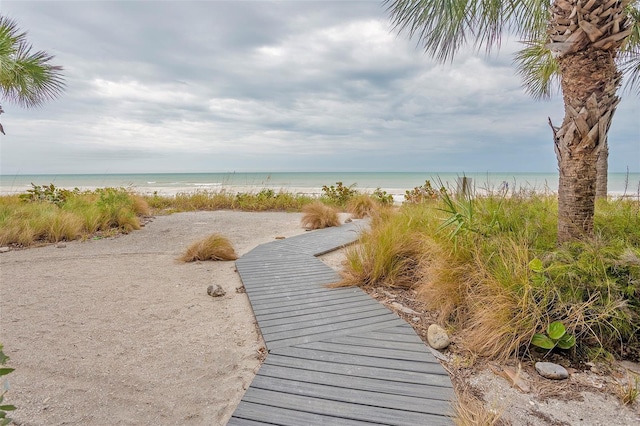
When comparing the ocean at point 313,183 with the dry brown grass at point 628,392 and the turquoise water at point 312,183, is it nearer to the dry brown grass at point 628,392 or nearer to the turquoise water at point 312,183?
the turquoise water at point 312,183

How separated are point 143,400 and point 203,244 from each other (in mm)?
3346

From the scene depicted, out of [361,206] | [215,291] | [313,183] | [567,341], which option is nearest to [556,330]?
[567,341]

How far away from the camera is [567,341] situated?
222 centimetres

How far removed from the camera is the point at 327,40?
28.8 ft

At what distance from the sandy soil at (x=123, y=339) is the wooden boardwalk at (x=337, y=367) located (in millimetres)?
199

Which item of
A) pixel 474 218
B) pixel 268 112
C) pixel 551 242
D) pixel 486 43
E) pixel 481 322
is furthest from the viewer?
pixel 268 112

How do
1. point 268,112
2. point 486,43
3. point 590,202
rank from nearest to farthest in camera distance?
point 590,202 < point 486,43 < point 268,112

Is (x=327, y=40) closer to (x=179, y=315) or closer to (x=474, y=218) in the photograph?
(x=474, y=218)

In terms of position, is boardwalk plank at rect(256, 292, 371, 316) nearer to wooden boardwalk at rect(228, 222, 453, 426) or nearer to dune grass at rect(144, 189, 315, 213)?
wooden boardwalk at rect(228, 222, 453, 426)

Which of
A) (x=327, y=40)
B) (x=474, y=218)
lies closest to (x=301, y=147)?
(x=327, y=40)

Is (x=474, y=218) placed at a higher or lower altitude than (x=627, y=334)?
higher

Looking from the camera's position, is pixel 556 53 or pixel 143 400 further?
pixel 556 53

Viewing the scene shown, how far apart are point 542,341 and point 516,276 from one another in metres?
0.47

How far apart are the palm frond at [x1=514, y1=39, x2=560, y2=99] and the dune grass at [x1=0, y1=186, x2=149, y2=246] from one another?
9113mm
